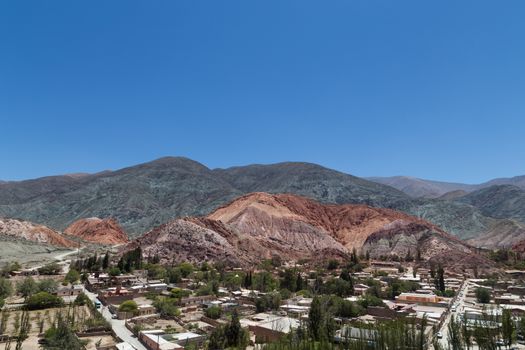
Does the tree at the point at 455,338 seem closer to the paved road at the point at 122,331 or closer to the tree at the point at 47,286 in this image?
the paved road at the point at 122,331

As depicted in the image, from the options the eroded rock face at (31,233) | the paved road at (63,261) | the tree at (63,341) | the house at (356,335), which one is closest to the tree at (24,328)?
the tree at (63,341)

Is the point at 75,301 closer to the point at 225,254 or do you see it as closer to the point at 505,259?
the point at 225,254

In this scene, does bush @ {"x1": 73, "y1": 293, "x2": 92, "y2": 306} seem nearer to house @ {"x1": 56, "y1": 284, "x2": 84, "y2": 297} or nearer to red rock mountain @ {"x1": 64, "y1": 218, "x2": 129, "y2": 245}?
house @ {"x1": 56, "y1": 284, "x2": 84, "y2": 297}

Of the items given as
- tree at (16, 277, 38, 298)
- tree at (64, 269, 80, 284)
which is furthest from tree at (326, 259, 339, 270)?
tree at (16, 277, 38, 298)

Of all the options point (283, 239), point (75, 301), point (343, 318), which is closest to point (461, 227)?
point (283, 239)

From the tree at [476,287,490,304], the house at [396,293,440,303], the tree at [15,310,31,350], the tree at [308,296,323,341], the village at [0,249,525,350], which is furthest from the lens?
the tree at [476,287,490,304]

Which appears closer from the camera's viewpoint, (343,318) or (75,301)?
(343,318)

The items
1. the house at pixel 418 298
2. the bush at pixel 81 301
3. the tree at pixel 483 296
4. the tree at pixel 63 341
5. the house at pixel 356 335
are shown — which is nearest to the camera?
the house at pixel 356 335
